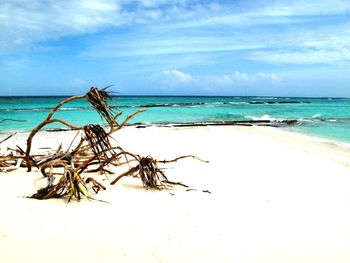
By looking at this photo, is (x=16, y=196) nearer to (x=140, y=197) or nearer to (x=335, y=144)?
(x=140, y=197)

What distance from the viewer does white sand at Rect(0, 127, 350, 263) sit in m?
3.33

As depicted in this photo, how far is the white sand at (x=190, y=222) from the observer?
3.33 m

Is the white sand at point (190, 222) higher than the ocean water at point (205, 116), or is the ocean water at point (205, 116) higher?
the white sand at point (190, 222)

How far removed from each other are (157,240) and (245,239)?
35.0 inches

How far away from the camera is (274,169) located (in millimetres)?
7082

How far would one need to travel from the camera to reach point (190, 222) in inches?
160

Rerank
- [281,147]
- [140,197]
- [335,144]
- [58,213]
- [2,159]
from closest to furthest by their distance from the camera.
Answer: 1. [58,213]
2. [140,197]
3. [2,159]
4. [281,147]
5. [335,144]

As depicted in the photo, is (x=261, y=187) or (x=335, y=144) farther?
(x=335, y=144)

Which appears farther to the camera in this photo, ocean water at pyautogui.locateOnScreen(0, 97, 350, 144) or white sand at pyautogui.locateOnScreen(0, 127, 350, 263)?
ocean water at pyautogui.locateOnScreen(0, 97, 350, 144)

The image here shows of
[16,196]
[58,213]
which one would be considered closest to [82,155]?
[16,196]

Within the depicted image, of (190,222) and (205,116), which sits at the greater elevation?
(190,222)

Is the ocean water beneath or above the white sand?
beneath

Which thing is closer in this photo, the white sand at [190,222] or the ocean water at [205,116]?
the white sand at [190,222]

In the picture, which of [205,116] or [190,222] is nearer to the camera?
[190,222]
